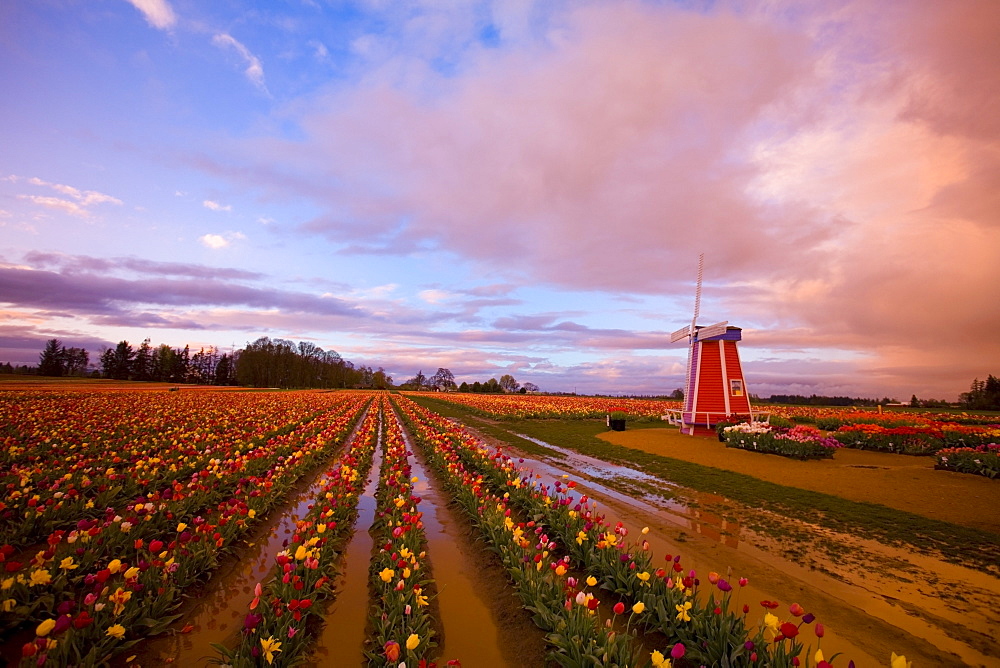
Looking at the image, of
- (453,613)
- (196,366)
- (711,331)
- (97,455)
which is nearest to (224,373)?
(196,366)

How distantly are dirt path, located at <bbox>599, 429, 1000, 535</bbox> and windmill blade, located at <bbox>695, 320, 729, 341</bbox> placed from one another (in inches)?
252

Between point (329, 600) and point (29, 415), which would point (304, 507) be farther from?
point (29, 415)

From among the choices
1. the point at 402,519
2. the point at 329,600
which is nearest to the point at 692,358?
the point at 402,519

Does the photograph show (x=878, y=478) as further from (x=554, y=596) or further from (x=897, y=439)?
(x=554, y=596)

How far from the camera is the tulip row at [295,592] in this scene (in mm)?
3582

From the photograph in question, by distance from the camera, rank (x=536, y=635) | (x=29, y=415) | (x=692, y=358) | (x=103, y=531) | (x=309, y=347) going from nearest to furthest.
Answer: (x=536, y=635) < (x=103, y=531) < (x=29, y=415) < (x=692, y=358) < (x=309, y=347)

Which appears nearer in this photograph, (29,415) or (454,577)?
(454,577)

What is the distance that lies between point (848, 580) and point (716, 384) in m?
18.3

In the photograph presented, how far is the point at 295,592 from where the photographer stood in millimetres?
4637

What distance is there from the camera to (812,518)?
8.99 metres

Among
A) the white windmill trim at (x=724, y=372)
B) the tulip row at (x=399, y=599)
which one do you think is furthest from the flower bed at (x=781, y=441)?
the tulip row at (x=399, y=599)

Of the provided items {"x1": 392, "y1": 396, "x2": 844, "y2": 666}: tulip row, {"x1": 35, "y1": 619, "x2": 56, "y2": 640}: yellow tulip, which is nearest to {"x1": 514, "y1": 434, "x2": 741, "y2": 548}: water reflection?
{"x1": 392, "y1": 396, "x2": 844, "y2": 666}: tulip row

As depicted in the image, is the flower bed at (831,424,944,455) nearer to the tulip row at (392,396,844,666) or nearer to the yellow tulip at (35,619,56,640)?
the tulip row at (392,396,844,666)

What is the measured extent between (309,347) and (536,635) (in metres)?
153
